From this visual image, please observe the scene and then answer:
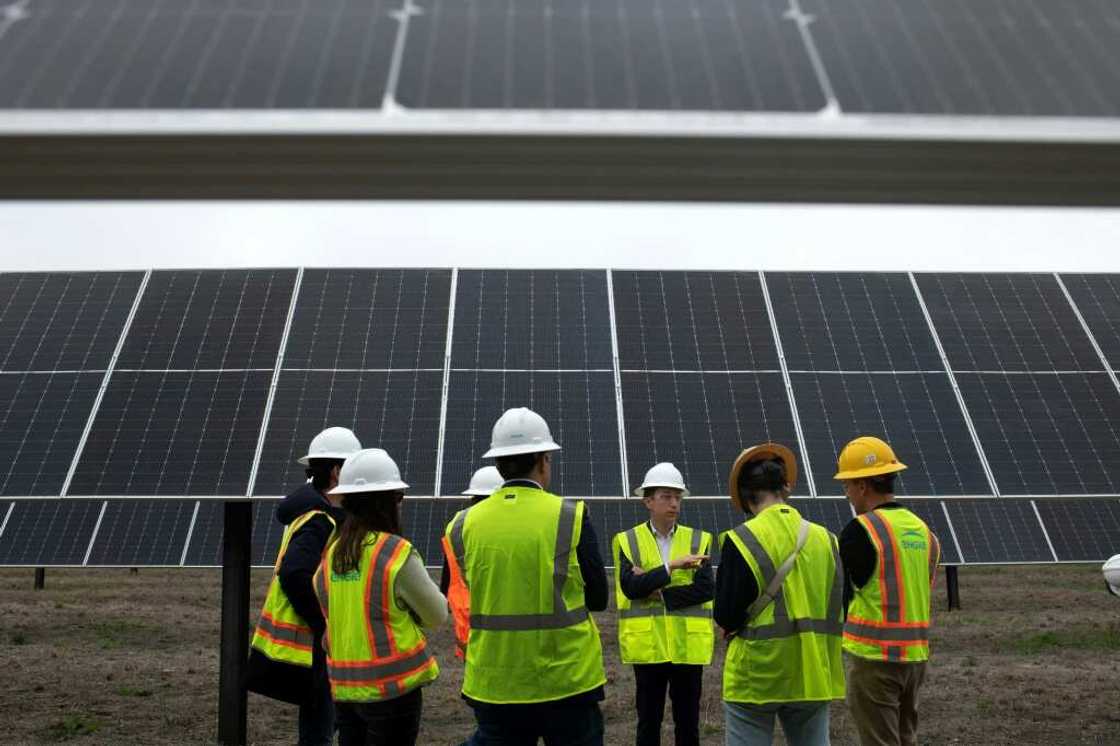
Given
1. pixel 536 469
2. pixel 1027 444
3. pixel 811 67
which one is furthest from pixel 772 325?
pixel 811 67

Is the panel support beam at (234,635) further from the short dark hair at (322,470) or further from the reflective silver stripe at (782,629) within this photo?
the reflective silver stripe at (782,629)

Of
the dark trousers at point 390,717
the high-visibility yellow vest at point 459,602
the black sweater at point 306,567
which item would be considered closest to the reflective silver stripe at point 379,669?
the dark trousers at point 390,717

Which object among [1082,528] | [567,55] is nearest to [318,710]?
[567,55]

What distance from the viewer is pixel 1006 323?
12.8 m

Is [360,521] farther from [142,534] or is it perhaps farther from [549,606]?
[142,534]

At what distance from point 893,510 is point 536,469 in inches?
75.4

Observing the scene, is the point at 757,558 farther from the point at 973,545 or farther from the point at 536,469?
the point at 973,545

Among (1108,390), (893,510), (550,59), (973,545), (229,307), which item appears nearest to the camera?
(550,59)

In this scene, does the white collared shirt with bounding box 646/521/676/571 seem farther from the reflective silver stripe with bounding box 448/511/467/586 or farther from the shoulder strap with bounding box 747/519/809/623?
the shoulder strap with bounding box 747/519/809/623

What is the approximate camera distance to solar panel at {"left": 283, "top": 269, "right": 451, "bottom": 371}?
11.8 m

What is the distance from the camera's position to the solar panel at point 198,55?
280 centimetres

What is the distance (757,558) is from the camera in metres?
5.40

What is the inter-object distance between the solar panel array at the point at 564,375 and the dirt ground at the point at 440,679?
1.95 m

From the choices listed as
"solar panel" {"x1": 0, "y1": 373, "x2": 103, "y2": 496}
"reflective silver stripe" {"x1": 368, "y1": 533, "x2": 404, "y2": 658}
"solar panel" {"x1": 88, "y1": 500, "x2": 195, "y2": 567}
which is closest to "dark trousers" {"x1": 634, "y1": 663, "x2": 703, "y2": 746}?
"reflective silver stripe" {"x1": 368, "y1": 533, "x2": 404, "y2": 658}
